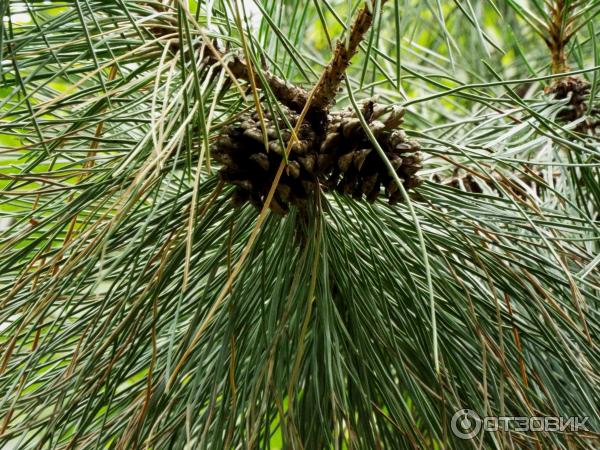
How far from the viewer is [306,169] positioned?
23.2 inches

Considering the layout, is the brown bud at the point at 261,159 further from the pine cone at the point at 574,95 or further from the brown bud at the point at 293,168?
the pine cone at the point at 574,95

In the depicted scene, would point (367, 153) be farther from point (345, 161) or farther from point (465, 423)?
point (465, 423)

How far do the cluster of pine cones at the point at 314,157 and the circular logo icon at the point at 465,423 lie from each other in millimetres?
177

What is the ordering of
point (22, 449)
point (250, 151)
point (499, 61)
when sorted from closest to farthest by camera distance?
point (250, 151) → point (22, 449) → point (499, 61)

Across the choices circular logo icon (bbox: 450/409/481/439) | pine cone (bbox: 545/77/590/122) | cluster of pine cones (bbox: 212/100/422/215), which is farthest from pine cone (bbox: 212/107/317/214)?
pine cone (bbox: 545/77/590/122)

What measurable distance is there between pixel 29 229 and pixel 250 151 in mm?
195

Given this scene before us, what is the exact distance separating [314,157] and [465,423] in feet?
0.79

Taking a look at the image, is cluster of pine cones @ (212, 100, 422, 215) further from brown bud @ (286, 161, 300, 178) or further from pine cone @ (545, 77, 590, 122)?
pine cone @ (545, 77, 590, 122)

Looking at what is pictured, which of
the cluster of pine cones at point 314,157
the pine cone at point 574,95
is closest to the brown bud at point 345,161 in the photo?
the cluster of pine cones at point 314,157

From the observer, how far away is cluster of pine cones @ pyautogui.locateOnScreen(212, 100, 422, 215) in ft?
1.92

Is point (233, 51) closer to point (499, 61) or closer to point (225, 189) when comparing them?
point (225, 189)

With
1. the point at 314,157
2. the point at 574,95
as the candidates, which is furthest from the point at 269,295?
the point at 574,95

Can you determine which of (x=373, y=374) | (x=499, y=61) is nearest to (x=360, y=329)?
(x=373, y=374)

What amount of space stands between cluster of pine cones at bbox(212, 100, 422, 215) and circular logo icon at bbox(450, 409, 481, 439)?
177mm
